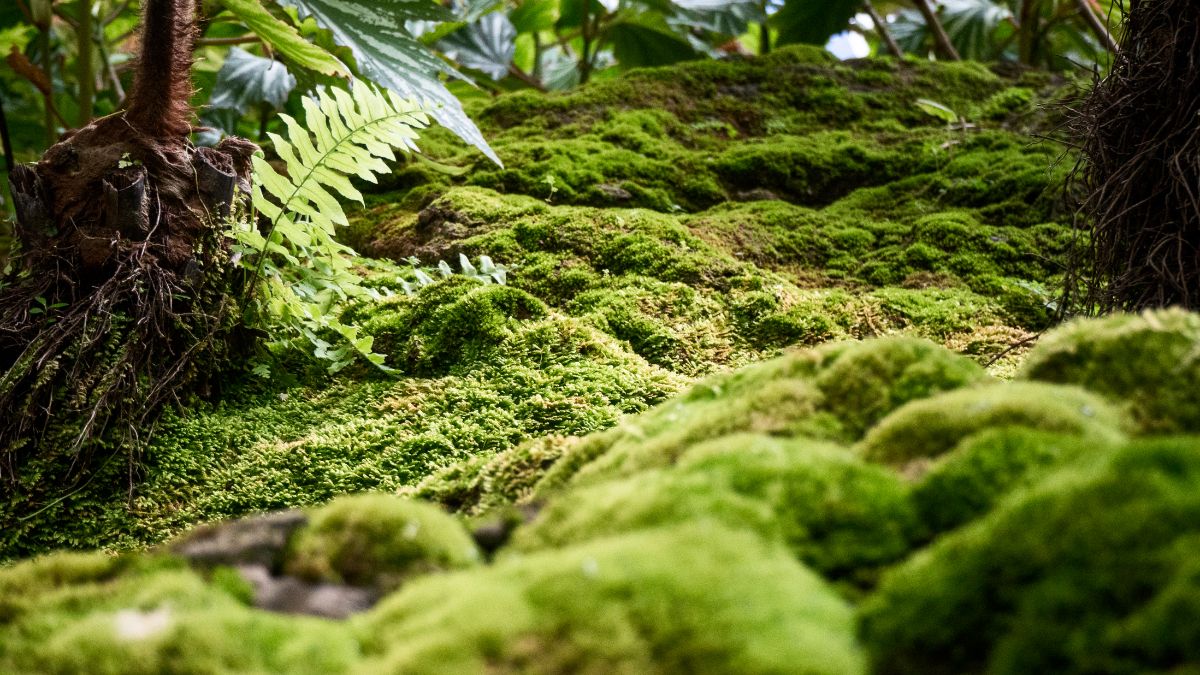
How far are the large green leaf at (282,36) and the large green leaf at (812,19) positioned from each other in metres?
3.98

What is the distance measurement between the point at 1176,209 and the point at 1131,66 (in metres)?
0.45

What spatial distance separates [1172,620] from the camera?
968 millimetres

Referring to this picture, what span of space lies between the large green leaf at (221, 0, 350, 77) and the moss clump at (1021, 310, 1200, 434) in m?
2.47

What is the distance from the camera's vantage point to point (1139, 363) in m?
1.56

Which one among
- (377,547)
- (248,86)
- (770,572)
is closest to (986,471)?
(770,572)

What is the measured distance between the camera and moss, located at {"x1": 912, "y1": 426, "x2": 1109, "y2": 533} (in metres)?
1.27

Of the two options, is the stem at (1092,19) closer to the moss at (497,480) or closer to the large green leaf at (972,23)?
the large green leaf at (972,23)

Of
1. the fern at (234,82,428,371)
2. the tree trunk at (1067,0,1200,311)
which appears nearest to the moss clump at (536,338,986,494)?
the tree trunk at (1067,0,1200,311)

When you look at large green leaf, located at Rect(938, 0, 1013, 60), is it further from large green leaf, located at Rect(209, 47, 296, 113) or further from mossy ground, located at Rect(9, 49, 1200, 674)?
large green leaf, located at Rect(209, 47, 296, 113)

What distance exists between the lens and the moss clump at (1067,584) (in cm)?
99

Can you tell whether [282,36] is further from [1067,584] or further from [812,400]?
[1067,584]

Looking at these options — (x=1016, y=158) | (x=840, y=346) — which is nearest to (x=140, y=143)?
(x=840, y=346)

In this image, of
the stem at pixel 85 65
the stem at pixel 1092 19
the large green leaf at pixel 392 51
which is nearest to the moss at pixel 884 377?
the large green leaf at pixel 392 51

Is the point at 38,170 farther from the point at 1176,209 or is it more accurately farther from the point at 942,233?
the point at 942,233
